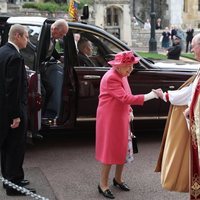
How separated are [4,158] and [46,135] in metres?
2.60

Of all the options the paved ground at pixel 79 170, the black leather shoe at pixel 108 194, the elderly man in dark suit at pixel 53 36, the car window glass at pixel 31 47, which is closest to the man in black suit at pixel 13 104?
the paved ground at pixel 79 170

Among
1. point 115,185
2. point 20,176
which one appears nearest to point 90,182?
point 115,185

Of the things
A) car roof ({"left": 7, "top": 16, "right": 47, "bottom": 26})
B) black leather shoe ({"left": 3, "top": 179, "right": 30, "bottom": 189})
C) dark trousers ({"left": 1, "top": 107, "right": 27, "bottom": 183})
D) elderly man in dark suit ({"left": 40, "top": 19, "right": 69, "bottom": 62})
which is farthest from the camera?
car roof ({"left": 7, "top": 16, "right": 47, "bottom": 26})

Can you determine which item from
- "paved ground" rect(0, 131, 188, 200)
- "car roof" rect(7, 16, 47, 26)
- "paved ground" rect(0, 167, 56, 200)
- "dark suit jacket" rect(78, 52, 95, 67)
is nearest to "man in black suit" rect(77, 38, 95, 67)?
"dark suit jacket" rect(78, 52, 95, 67)

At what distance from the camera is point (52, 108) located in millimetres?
7836

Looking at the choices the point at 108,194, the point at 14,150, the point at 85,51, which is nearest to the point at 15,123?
the point at 14,150

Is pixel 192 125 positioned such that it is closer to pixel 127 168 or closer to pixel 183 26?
pixel 127 168

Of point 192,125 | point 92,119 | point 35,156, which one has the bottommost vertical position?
point 35,156

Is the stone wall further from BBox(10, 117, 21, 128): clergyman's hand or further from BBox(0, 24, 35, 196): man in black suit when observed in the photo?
BBox(10, 117, 21, 128): clergyman's hand

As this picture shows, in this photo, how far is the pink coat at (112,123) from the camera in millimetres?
5641

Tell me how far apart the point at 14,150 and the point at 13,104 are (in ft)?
1.97

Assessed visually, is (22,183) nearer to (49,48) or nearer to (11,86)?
(11,86)

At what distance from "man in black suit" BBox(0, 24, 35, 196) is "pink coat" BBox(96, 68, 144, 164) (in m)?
0.87

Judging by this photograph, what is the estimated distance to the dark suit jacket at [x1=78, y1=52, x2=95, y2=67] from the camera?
7.70 metres
